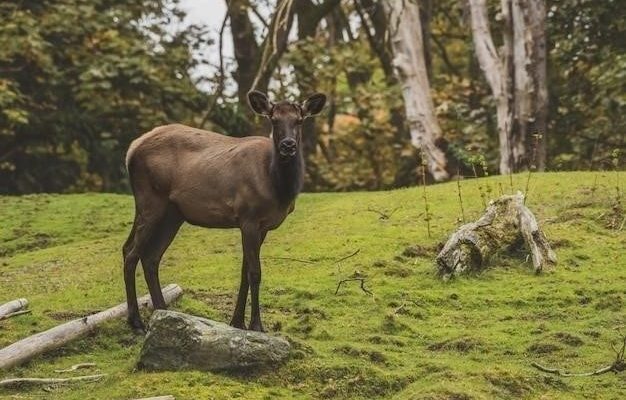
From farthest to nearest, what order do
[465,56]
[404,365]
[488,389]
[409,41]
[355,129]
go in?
[465,56] → [355,129] → [409,41] → [404,365] → [488,389]

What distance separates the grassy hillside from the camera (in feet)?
27.0

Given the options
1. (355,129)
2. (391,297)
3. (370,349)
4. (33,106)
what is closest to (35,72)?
(33,106)

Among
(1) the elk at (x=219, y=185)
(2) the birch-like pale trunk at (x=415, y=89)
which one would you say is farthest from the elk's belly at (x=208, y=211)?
(2) the birch-like pale trunk at (x=415, y=89)

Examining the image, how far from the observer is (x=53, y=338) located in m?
9.29

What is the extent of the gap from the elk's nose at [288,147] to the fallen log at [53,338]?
2325 millimetres

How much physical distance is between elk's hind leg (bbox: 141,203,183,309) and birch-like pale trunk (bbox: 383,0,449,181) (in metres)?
9.85

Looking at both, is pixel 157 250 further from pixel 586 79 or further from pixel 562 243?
pixel 586 79

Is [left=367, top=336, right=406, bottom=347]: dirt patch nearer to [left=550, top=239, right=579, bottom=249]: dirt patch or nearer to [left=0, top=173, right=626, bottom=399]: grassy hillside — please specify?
[left=0, top=173, right=626, bottom=399]: grassy hillside

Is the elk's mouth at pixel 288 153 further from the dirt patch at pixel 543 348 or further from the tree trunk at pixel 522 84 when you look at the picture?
the tree trunk at pixel 522 84

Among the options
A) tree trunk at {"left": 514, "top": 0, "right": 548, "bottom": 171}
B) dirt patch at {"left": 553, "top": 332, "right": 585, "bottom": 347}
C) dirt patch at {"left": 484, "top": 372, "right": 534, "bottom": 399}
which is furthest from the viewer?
tree trunk at {"left": 514, "top": 0, "right": 548, "bottom": 171}

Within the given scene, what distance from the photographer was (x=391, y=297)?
1101 centimetres

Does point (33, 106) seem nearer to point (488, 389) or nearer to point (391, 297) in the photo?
point (391, 297)

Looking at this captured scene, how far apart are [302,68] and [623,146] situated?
764 cm

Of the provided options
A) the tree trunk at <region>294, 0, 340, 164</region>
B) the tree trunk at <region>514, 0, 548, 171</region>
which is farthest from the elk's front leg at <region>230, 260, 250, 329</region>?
the tree trunk at <region>294, 0, 340, 164</region>
